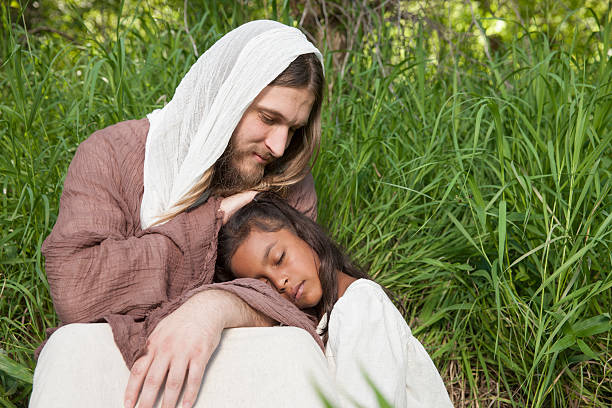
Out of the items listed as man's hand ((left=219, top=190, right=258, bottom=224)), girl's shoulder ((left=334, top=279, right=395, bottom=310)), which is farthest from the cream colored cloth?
man's hand ((left=219, top=190, right=258, bottom=224))

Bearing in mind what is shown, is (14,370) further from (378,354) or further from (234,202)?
(378,354)

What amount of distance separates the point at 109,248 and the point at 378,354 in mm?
871

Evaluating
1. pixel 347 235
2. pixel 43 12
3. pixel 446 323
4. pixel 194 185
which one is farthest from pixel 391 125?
pixel 43 12

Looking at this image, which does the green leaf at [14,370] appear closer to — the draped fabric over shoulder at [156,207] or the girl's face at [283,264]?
the draped fabric over shoulder at [156,207]

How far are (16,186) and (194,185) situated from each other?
0.98 m

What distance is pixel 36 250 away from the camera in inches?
99.5

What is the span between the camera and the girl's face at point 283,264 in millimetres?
2236

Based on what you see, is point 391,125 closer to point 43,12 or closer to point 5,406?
point 5,406

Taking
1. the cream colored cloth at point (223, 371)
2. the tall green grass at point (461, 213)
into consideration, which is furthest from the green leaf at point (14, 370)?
the cream colored cloth at point (223, 371)

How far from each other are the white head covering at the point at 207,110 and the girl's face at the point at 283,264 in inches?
12.3

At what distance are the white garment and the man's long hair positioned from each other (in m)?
0.67

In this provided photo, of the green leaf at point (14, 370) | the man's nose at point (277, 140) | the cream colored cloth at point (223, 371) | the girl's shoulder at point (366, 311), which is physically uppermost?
the man's nose at point (277, 140)

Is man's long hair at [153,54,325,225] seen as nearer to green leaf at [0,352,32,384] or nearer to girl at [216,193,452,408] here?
girl at [216,193,452,408]

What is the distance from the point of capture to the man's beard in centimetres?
242
